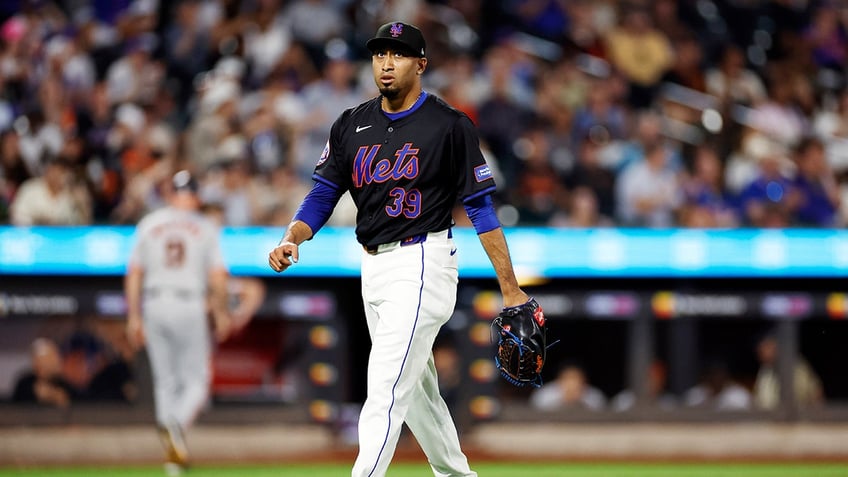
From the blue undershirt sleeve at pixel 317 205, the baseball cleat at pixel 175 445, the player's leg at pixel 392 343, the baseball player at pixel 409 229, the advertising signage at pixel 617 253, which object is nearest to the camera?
the player's leg at pixel 392 343

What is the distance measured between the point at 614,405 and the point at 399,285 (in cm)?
643

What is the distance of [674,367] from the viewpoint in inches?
451

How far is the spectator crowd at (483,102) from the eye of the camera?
11.4m

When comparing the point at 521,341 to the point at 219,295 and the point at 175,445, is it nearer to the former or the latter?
the point at 175,445

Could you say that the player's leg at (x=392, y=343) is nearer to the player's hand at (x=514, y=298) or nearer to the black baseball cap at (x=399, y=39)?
the player's hand at (x=514, y=298)

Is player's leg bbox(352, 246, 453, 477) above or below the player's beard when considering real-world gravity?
below

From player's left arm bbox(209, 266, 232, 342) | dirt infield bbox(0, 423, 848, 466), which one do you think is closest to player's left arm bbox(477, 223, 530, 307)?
player's left arm bbox(209, 266, 232, 342)

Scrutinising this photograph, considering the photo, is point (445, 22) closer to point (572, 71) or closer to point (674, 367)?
point (572, 71)

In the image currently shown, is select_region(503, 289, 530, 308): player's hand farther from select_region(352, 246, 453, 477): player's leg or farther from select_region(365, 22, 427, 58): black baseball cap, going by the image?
select_region(365, 22, 427, 58): black baseball cap

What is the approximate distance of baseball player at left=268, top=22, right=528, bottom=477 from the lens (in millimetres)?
5348

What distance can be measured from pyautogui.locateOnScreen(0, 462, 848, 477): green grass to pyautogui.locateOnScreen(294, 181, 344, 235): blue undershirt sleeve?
3633 millimetres

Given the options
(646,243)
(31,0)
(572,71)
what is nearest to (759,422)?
(646,243)

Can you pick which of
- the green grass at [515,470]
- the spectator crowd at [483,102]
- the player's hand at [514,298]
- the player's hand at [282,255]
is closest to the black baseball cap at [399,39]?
the player's hand at [282,255]

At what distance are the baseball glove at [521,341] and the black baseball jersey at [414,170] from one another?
19.2 inches
